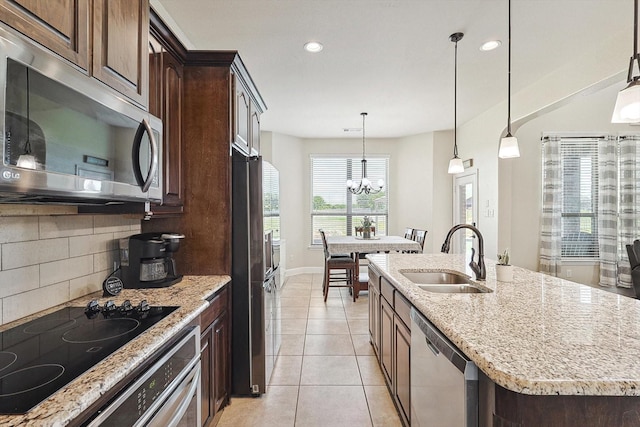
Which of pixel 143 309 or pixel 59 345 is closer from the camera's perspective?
pixel 59 345

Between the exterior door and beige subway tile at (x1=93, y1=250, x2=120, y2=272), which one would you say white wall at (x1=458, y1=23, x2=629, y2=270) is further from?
beige subway tile at (x1=93, y1=250, x2=120, y2=272)

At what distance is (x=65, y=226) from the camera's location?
1.64m

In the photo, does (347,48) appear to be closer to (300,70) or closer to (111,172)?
(300,70)

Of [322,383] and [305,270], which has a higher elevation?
[305,270]

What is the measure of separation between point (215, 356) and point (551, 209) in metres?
5.18

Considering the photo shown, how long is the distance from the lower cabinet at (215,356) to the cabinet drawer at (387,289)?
110 centimetres

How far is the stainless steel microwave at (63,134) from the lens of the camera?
83cm

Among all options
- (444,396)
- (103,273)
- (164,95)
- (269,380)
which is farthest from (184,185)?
(444,396)

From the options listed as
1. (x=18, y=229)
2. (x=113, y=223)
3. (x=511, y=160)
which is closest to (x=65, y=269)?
(x=18, y=229)

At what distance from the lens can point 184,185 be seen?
2.24 metres

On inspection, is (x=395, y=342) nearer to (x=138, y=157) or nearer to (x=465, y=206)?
(x=138, y=157)

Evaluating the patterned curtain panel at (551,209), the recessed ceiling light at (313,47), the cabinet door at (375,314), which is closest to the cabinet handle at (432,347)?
the cabinet door at (375,314)

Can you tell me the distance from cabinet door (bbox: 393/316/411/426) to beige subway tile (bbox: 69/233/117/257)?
1.79 m

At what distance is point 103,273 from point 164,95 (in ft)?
3.62
